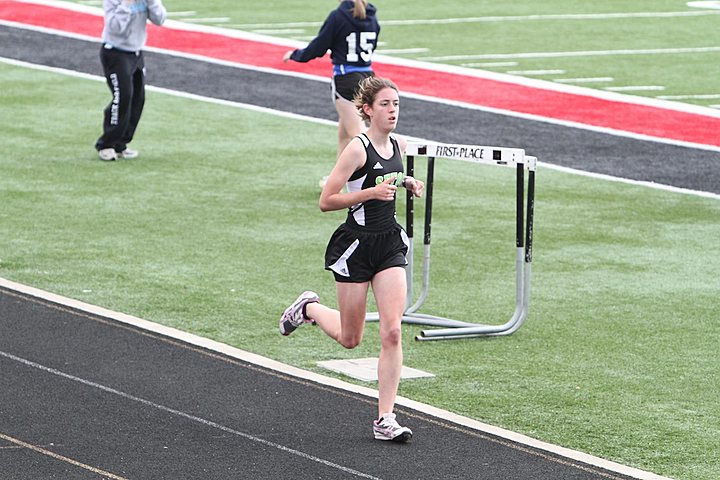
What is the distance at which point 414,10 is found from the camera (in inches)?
1216

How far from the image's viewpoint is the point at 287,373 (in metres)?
9.59

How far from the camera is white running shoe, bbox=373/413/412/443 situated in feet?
26.8

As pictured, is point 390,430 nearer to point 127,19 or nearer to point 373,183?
point 373,183

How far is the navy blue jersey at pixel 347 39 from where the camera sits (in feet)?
48.6

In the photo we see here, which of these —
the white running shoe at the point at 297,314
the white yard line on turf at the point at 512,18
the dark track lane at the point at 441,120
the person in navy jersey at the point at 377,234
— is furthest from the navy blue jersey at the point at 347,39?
the white yard line on turf at the point at 512,18

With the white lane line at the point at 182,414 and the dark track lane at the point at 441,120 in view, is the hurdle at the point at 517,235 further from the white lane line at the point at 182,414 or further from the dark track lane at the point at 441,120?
the dark track lane at the point at 441,120

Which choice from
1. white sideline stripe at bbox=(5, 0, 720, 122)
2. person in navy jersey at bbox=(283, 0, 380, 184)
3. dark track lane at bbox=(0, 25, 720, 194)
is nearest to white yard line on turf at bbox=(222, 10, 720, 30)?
white sideline stripe at bbox=(5, 0, 720, 122)

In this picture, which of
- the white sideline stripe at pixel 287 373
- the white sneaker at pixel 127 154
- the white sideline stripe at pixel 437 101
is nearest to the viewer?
the white sideline stripe at pixel 287 373

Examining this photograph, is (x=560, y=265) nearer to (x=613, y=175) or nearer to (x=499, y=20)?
(x=613, y=175)

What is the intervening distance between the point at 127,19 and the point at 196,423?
8.97 m

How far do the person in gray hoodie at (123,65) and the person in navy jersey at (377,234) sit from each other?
872cm

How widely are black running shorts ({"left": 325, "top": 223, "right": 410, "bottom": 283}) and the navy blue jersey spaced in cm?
663

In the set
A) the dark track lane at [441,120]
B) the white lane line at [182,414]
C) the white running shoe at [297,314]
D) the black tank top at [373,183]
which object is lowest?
the white lane line at [182,414]

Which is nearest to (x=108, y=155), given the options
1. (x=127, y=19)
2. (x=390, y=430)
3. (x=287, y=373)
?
(x=127, y=19)
